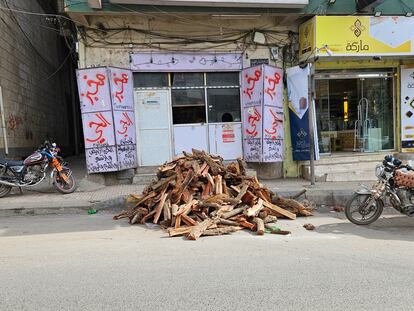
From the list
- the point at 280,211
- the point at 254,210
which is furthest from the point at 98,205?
the point at 280,211

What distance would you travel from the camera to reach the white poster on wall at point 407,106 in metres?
12.8

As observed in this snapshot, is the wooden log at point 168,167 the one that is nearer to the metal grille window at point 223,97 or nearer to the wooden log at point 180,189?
the wooden log at point 180,189

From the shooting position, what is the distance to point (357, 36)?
1148 centimetres

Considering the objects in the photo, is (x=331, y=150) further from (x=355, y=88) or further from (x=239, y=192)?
(x=239, y=192)

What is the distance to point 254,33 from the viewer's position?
1191 centimetres

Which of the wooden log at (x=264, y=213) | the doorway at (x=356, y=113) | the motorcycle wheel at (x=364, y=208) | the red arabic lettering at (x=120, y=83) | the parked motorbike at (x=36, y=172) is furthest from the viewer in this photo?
the doorway at (x=356, y=113)

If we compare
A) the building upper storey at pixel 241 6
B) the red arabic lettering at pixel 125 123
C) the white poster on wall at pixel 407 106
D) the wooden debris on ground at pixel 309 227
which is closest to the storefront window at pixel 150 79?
the red arabic lettering at pixel 125 123

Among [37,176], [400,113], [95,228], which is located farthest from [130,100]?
[400,113]

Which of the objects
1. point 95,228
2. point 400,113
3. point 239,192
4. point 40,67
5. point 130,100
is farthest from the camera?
point 40,67

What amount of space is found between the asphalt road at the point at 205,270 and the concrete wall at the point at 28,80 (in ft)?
23.6

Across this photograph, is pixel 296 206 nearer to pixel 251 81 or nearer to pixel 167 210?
pixel 167 210

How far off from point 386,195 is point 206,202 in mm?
3357

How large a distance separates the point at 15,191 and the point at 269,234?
6.89 metres

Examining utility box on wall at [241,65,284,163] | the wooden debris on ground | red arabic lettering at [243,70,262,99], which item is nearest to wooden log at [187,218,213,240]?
the wooden debris on ground
